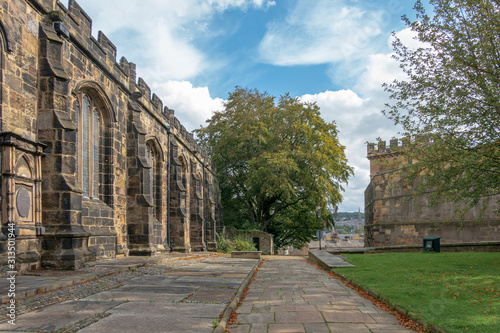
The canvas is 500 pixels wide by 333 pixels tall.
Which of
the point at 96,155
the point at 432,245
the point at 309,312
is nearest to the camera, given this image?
the point at 309,312

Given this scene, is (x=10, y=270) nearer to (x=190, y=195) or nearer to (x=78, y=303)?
(x=78, y=303)

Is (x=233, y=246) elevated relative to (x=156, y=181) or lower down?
lower down

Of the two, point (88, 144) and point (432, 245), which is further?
point (432, 245)

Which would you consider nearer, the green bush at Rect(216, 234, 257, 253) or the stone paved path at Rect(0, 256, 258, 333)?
the stone paved path at Rect(0, 256, 258, 333)

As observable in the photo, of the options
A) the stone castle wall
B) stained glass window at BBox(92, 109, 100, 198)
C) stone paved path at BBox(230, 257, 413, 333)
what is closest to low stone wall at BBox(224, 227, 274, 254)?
the stone castle wall

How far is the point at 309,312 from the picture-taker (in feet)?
19.7

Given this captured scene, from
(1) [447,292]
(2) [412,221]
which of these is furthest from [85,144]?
(2) [412,221]

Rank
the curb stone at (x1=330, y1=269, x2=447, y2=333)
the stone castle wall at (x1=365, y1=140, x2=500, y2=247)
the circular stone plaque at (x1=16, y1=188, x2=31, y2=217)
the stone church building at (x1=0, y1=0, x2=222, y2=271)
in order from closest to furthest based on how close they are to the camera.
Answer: the curb stone at (x1=330, y1=269, x2=447, y2=333), the circular stone plaque at (x1=16, y1=188, x2=31, y2=217), the stone church building at (x1=0, y1=0, x2=222, y2=271), the stone castle wall at (x1=365, y1=140, x2=500, y2=247)

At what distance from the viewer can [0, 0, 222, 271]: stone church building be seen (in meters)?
Result: 8.33

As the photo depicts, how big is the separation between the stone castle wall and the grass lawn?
47.1 ft

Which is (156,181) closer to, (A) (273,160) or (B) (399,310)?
(A) (273,160)

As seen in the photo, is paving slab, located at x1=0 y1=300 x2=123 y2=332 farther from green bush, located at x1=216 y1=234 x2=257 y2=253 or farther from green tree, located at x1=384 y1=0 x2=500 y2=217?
green bush, located at x1=216 y1=234 x2=257 y2=253

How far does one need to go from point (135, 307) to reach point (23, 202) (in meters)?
4.39

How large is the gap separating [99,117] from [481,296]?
457 inches
